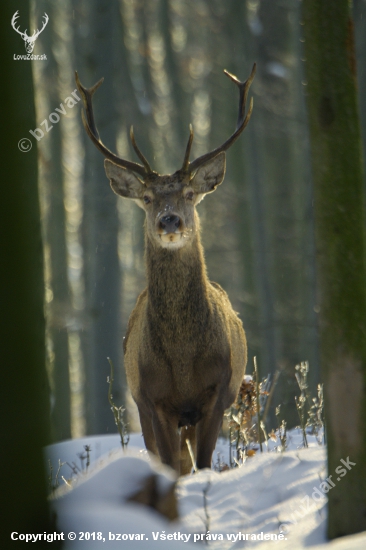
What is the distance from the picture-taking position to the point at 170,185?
6.25 metres

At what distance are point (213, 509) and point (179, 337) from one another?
7.03ft

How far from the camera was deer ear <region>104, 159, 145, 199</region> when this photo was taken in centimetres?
670

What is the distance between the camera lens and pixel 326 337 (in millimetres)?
3254

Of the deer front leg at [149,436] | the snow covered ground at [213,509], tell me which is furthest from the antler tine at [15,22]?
the deer front leg at [149,436]

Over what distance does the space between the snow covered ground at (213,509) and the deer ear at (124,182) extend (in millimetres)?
3202

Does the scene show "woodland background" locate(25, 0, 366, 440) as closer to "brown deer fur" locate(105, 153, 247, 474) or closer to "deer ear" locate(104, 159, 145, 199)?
"deer ear" locate(104, 159, 145, 199)

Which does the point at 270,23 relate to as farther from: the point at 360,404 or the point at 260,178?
the point at 360,404

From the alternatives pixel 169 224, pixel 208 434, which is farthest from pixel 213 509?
pixel 169 224

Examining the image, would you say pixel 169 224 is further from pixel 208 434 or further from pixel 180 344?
pixel 208 434

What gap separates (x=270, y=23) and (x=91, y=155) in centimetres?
616

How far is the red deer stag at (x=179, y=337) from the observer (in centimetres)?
550

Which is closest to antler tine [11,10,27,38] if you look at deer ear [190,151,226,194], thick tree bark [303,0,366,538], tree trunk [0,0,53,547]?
tree trunk [0,0,53,547]

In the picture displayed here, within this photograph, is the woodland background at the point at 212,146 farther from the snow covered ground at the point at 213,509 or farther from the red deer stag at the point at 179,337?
the snow covered ground at the point at 213,509

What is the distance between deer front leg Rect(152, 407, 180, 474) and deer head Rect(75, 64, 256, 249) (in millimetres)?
1310
